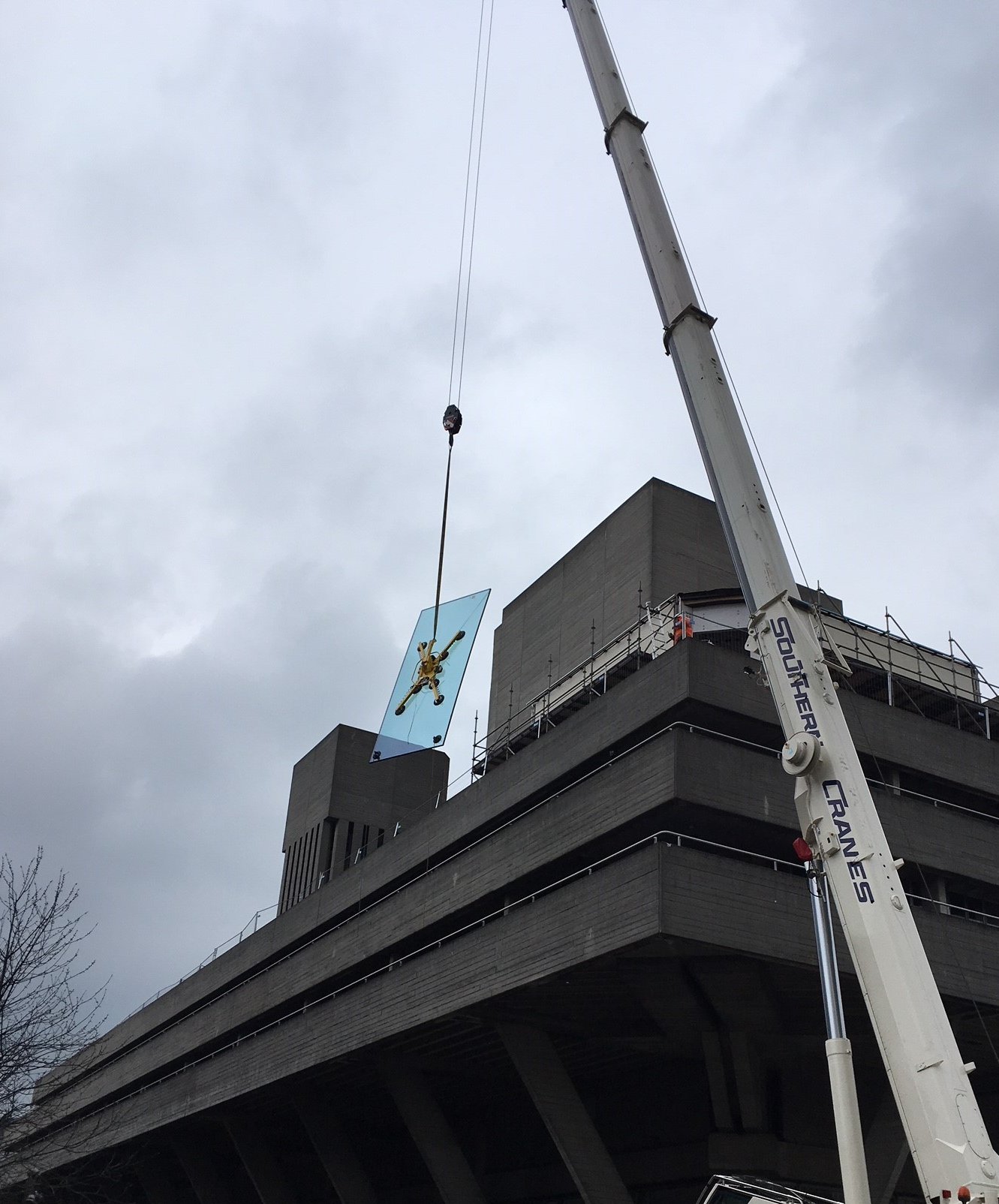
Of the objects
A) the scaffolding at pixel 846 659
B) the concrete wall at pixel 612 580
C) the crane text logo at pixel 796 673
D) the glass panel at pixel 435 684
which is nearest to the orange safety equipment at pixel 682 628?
the scaffolding at pixel 846 659

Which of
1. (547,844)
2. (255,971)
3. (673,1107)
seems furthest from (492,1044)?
(255,971)

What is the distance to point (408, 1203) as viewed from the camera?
45625 millimetres

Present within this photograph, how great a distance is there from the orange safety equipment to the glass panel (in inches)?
215

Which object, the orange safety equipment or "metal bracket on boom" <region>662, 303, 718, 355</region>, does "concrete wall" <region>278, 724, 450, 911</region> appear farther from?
"metal bracket on boom" <region>662, 303, 718, 355</region>

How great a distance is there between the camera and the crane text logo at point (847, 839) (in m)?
13.6

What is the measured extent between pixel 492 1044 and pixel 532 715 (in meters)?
11.6

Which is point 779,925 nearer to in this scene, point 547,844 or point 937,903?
point 937,903

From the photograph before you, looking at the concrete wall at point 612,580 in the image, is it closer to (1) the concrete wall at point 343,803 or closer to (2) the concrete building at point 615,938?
(2) the concrete building at point 615,938

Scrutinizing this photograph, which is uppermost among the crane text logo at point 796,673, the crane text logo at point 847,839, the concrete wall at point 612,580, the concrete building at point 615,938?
the concrete wall at point 612,580

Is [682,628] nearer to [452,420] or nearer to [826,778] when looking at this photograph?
[452,420]

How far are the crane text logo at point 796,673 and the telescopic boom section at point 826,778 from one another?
0.04ft

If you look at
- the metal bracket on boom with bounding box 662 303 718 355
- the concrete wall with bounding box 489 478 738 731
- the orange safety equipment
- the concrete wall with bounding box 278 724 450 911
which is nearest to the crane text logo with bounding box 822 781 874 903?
the metal bracket on boom with bounding box 662 303 718 355

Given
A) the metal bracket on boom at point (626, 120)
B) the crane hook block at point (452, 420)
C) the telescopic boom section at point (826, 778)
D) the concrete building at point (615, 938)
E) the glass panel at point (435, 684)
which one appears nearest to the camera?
the telescopic boom section at point (826, 778)

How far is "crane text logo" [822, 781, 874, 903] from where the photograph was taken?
537 inches
